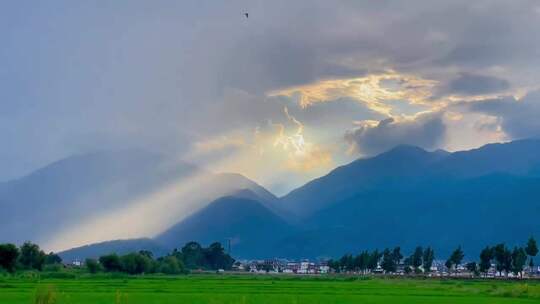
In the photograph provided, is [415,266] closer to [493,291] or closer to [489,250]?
[489,250]

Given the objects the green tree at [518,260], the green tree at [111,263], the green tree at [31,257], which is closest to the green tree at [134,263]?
the green tree at [111,263]

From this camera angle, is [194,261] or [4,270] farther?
[194,261]

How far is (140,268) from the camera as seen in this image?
4419 inches

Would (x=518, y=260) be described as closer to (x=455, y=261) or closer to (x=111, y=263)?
(x=455, y=261)

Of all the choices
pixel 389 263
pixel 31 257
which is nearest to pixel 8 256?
pixel 31 257

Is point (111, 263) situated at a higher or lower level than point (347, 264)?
lower

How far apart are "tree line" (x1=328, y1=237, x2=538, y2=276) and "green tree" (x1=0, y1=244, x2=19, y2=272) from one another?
215ft

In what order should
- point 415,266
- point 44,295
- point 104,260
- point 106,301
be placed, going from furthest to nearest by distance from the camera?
point 415,266 < point 104,260 < point 106,301 < point 44,295

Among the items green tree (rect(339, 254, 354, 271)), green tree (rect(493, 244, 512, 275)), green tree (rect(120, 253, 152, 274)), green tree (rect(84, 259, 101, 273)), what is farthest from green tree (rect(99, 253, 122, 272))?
green tree (rect(339, 254, 354, 271))

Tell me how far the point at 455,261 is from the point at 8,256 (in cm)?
6963

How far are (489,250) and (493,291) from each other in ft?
179

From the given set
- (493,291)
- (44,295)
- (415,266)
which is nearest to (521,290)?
(493,291)

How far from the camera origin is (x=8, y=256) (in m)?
89.6

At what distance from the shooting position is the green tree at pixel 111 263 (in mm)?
108062
